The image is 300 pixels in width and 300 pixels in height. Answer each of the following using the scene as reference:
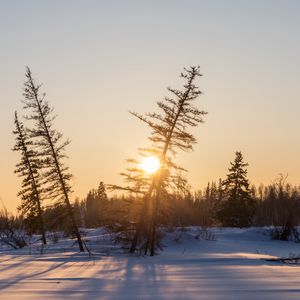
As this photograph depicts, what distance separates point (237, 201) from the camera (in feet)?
191

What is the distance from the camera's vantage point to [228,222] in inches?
2254

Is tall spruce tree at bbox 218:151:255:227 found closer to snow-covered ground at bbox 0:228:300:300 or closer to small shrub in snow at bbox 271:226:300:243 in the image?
small shrub in snow at bbox 271:226:300:243

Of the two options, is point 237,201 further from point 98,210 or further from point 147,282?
point 147,282

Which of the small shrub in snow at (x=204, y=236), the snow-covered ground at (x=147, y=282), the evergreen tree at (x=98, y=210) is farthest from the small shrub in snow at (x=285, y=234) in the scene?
the snow-covered ground at (x=147, y=282)

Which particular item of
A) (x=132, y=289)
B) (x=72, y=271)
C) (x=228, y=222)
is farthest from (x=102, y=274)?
(x=228, y=222)

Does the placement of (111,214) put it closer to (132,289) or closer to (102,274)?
(102,274)

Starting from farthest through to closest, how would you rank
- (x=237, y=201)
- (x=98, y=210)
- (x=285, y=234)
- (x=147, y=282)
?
(x=98, y=210) < (x=237, y=201) < (x=285, y=234) < (x=147, y=282)

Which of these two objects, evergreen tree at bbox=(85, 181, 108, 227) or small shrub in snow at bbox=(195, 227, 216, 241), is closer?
→ evergreen tree at bbox=(85, 181, 108, 227)

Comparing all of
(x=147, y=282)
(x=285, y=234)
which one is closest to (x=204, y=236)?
(x=285, y=234)

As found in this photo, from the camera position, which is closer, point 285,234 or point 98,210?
point 285,234

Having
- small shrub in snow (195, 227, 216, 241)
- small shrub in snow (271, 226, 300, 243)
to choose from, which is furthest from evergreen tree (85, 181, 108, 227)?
small shrub in snow (271, 226, 300, 243)

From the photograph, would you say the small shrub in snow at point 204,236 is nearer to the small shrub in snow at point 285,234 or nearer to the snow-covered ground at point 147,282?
the small shrub in snow at point 285,234

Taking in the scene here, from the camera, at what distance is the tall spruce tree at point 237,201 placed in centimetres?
5738

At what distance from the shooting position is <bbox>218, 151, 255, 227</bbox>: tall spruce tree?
57375 mm
